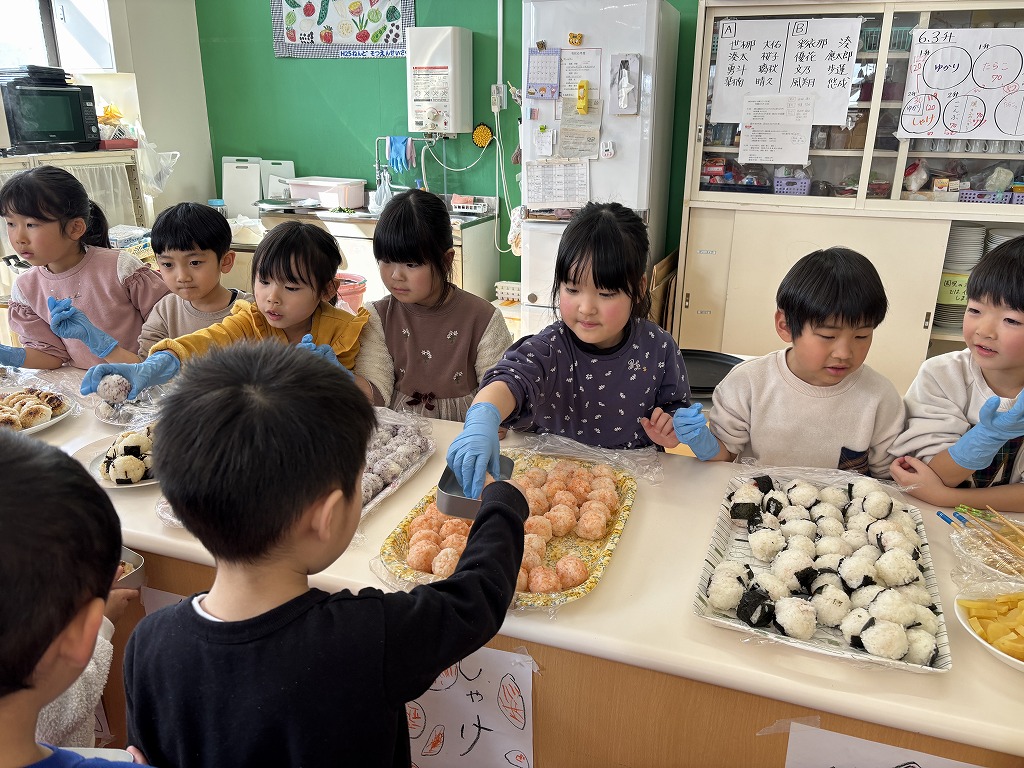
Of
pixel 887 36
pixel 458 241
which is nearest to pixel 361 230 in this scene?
pixel 458 241

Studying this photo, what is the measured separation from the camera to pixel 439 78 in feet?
13.3

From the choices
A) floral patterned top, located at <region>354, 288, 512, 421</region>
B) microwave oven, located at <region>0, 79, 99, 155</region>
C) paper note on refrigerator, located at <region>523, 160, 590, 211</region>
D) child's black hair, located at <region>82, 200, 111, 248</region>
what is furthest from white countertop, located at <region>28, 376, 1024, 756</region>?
microwave oven, located at <region>0, 79, 99, 155</region>

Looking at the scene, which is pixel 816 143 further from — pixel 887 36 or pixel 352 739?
pixel 352 739

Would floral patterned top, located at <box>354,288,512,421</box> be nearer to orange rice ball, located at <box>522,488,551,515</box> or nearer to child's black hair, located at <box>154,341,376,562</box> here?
orange rice ball, located at <box>522,488,551,515</box>

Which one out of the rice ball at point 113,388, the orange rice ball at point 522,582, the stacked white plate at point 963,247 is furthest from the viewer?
the stacked white plate at point 963,247

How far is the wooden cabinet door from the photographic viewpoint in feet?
11.0

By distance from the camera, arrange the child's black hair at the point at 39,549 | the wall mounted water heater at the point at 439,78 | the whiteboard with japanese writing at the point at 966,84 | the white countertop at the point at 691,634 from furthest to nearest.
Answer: the wall mounted water heater at the point at 439,78
the whiteboard with japanese writing at the point at 966,84
the white countertop at the point at 691,634
the child's black hair at the point at 39,549

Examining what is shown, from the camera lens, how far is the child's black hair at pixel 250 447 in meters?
0.68

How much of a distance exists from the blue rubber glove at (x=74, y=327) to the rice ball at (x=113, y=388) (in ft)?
0.84

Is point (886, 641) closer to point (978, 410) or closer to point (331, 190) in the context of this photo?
point (978, 410)

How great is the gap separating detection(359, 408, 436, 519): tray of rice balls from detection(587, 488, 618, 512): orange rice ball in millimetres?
353

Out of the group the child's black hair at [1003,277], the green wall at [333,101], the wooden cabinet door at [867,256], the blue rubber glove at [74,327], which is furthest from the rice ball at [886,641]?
the green wall at [333,101]

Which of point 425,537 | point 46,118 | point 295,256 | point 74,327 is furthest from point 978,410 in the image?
point 46,118

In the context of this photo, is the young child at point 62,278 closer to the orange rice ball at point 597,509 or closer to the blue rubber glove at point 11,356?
the blue rubber glove at point 11,356
